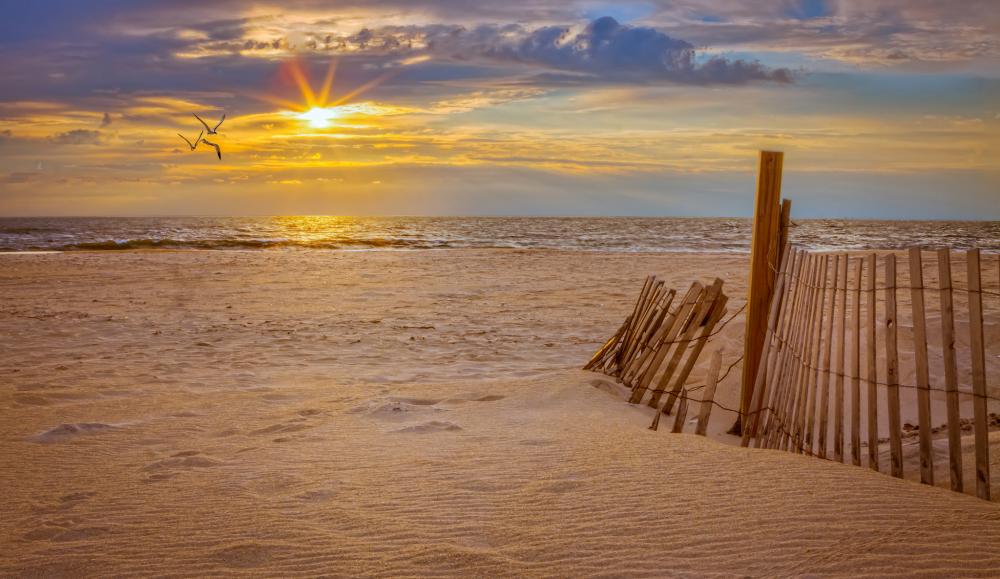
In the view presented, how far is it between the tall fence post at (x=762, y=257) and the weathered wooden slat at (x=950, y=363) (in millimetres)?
1594

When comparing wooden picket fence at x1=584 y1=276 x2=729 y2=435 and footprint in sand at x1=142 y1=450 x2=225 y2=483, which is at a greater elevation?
wooden picket fence at x1=584 y1=276 x2=729 y2=435

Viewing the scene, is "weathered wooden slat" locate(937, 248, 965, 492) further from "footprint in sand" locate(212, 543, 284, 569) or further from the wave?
the wave

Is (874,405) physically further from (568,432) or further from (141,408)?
(141,408)

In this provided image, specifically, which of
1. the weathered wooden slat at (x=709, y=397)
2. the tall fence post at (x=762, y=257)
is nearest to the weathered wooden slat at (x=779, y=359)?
the tall fence post at (x=762, y=257)

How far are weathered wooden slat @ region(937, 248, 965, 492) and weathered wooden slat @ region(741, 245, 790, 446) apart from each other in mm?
Answer: 1389

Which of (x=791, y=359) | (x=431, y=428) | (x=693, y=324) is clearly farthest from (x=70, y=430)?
(x=791, y=359)

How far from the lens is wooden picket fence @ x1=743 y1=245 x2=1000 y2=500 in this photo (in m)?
3.22

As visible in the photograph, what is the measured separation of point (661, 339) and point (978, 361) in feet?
9.80

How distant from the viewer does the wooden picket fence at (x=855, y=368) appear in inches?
127

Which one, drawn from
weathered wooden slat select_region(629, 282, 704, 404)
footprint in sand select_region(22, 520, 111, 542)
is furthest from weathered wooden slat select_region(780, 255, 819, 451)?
footprint in sand select_region(22, 520, 111, 542)

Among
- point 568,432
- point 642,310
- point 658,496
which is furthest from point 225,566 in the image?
point 642,310

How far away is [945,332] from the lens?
10.6 feet

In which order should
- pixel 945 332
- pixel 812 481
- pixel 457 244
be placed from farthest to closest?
pixel 457 244 < pixel 812 481 < pixel 945 332

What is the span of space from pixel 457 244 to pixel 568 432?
28.2 m
